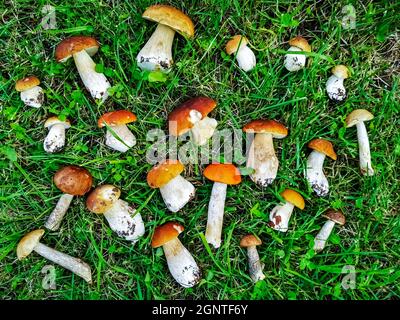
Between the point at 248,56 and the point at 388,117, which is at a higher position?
the point at 248,56

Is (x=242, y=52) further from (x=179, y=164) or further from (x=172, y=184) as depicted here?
(x=172, y=184)

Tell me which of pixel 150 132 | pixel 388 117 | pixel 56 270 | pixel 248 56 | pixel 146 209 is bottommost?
pixel 56 270

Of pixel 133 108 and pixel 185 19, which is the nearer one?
pixel 185 19

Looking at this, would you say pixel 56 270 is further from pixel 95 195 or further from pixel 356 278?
pixel 356 278

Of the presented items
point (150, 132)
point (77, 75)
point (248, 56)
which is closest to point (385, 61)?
point (248, 56)

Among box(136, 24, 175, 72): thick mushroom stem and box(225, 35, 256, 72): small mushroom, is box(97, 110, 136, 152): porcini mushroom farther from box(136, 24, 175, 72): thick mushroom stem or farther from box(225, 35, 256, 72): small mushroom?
box(225, 35, 256, 72): small mushroom

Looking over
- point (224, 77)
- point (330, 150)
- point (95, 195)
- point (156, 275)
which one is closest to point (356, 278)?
point (330, 150)

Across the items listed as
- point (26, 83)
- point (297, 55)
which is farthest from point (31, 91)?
point (297, 55)
